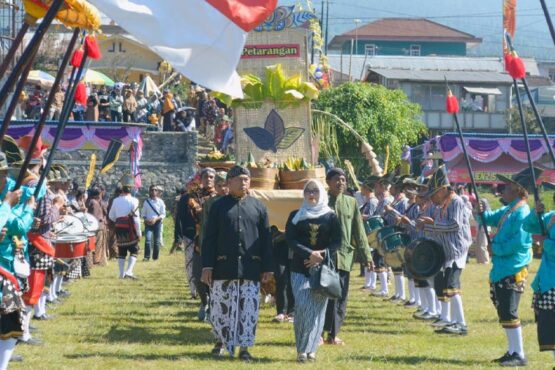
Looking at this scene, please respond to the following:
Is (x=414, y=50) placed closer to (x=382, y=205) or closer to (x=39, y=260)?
(x=382, y=205)

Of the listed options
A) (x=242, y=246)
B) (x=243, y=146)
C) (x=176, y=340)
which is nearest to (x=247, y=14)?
(x=242, y=246)

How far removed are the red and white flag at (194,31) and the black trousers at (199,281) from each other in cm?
726

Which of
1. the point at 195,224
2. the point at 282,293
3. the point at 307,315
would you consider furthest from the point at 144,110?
the point at 307,315

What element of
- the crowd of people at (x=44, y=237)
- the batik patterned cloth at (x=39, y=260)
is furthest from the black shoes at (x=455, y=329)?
the batik patterned cloth at (x=39, y=260)

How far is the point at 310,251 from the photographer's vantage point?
11922 mm

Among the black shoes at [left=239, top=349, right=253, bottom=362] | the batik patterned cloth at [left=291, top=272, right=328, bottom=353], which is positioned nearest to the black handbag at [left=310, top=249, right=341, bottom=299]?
the batik patterned cloth at [left=291, top=272, right=328, bottom=353]

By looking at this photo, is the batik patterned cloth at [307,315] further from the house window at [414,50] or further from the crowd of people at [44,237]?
the house window at [414,50]

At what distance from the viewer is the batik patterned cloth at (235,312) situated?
11.9 meters

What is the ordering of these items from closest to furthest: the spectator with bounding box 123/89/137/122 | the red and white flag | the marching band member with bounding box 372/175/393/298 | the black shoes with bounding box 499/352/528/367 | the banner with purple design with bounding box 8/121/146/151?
1. the red and white flag
2. the black shoes with bounding box 499/352/528/367
3. the marching band member with bounding box 372/175/393/298
4. the banner with purple design with bounding box 8/121/146/151
5. the spectator with bounding box 123/89/137/122

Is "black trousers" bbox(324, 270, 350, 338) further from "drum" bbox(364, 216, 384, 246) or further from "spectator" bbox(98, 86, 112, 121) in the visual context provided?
"spectator" bbox(98, 86, 112, 121)

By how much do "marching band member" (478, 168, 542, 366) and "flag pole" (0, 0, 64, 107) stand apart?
5.46m

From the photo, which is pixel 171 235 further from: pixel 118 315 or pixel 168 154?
pixel 118 315

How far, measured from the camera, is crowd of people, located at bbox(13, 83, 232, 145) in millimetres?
38062

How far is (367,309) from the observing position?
17.6 meters
